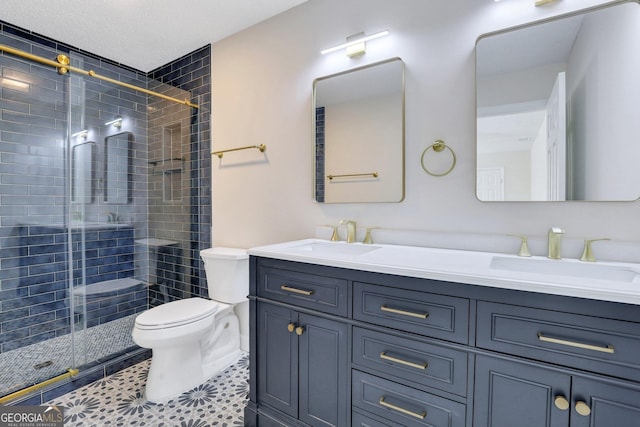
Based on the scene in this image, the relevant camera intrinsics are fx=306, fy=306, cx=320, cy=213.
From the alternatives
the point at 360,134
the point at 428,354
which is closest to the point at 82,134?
the point at 360,134

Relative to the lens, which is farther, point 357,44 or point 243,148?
point 243,148

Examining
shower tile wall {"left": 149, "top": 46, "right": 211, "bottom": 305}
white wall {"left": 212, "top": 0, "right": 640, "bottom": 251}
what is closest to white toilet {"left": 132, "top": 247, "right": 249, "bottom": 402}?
white wall {"left": 212, "top": 0, "right": 640, "bottom": 251}

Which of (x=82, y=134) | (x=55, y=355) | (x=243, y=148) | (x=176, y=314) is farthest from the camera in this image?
(x=82, y=134)

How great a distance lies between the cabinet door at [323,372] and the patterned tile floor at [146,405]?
523 mm

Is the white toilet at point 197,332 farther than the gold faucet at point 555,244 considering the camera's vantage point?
Yes

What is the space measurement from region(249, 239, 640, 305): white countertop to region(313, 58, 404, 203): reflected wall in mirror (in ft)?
Result: 1.28

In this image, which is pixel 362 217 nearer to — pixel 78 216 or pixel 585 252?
pixel 585 252

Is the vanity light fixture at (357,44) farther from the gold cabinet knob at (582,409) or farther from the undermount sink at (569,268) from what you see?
the gold cabinet knob at (582,409)

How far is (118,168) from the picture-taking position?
2.67 metres

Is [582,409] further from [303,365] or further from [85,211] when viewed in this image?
[85,211]

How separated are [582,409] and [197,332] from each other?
5.96 ft

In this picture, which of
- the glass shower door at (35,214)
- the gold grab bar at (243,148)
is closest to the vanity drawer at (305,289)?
the gold grab bar at (243,148)

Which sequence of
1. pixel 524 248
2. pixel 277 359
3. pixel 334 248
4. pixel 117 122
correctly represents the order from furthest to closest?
pixel 117 122, pixel 334 248, pixel 277 359, pixel 524 248

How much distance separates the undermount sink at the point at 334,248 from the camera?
1.68 metres
